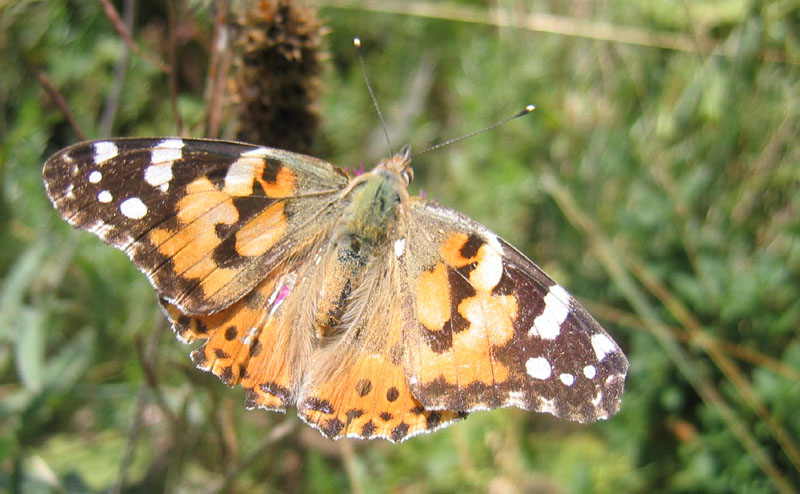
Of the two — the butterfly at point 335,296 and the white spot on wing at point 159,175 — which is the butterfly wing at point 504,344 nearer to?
the butterfly at point 335,296

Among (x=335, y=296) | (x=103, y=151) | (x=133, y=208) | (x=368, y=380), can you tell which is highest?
(x=103, y=151)

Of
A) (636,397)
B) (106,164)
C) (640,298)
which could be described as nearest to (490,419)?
(636,397)

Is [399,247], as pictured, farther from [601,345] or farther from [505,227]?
[505,227]

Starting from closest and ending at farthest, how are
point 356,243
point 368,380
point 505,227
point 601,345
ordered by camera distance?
point 601,345
point 368,380
point 356,243
point 505,227

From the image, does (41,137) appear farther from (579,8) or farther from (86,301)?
(579,8)

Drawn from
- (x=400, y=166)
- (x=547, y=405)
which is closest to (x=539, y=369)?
(x=547, y=405)

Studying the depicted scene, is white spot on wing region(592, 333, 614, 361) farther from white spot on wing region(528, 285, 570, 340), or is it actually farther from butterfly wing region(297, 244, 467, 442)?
butterfly wing region(297, 244, 467, 442)

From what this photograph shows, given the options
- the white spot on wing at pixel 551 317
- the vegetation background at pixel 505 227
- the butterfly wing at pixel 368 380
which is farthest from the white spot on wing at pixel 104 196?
the white spot on wing at pixel 551 317
